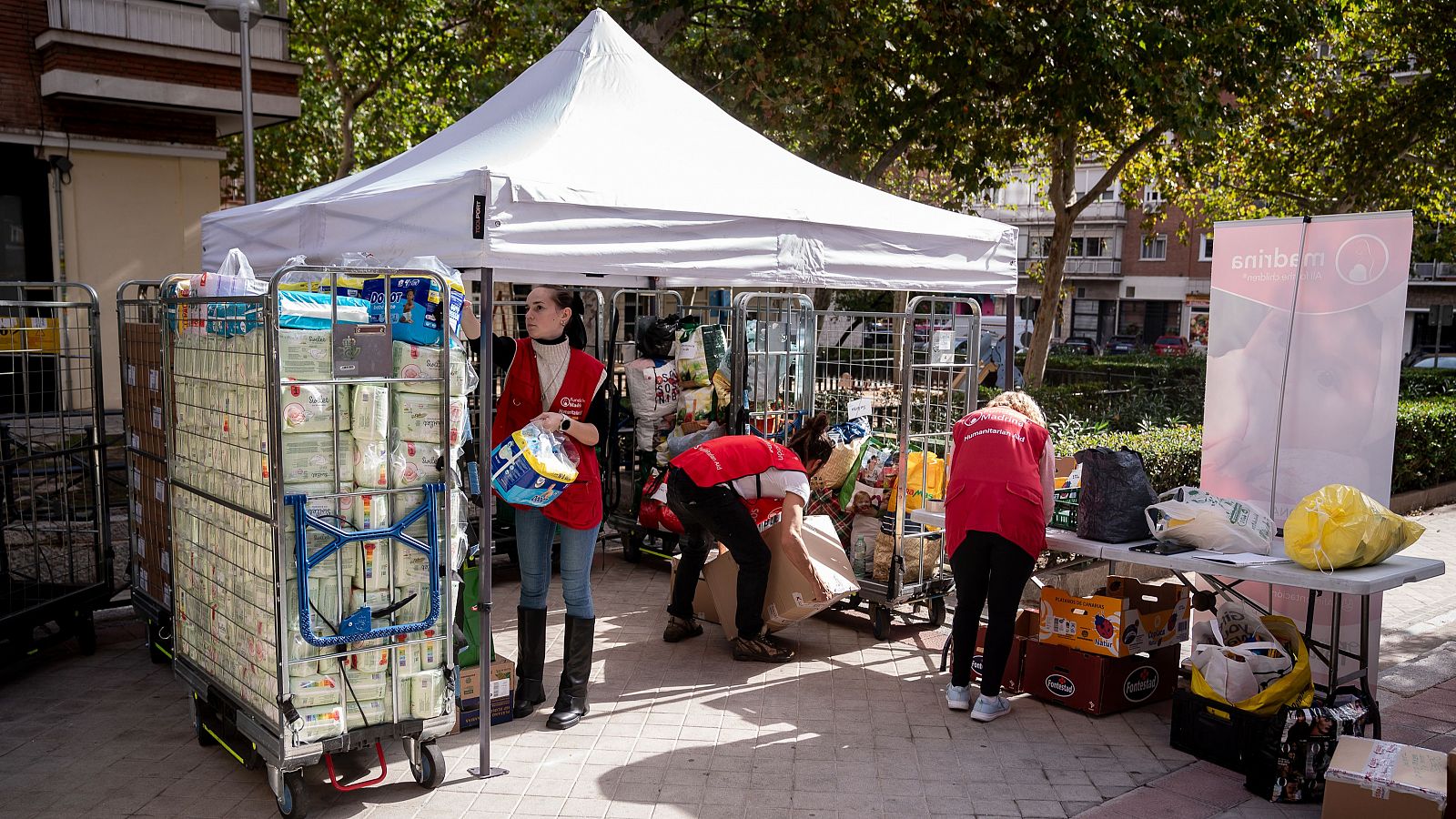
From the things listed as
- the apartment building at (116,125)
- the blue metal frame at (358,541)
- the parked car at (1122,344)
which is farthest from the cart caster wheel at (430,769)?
the parked car at (1122,344)

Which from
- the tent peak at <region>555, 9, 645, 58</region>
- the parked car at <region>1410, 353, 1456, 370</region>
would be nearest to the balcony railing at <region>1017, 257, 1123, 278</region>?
the parked car at <region>1410, 353, 1456, 370</region>

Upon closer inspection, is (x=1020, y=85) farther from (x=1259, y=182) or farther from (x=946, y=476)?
(x=1259, y=182)

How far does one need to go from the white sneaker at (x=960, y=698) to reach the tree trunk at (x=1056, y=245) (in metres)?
10.4

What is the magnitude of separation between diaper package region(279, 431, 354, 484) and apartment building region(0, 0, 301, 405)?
10.4 m

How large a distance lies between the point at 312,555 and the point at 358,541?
6.1 inches

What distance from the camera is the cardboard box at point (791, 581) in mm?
5625

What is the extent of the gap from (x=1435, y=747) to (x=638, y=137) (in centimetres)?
467

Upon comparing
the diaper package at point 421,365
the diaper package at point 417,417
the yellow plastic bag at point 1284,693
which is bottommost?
the yellow plastic bag at point 1284,693

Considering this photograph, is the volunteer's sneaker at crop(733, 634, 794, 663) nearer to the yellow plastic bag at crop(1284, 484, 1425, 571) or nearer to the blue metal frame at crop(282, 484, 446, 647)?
the blue metal frame at crop(282, 484, 446, 647)

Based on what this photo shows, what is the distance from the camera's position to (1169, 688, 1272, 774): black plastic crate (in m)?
4.39

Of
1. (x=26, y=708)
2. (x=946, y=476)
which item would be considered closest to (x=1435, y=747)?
(x=946, y=476)

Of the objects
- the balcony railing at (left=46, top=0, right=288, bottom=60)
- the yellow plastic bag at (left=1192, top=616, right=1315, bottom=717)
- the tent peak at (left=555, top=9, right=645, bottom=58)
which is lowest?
the yellow plastic bag at (left=1192, top=616, right=1315, bottom=717)

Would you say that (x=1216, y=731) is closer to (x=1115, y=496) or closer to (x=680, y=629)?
(x=1115, y=496)

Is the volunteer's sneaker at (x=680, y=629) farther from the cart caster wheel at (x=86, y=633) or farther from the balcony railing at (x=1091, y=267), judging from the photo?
the balcony railing at (x=1091, y=267)
